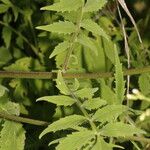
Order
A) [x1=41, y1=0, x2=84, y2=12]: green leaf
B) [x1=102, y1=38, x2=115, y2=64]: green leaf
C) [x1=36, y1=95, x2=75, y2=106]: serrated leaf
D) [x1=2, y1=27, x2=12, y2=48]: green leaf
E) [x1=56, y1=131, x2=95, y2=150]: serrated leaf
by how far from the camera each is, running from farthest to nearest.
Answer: [x1=2, y1=27, x2=12, y2=48]: green leaf
[x1=102, y1=38, x2=115, y2=64]: green leaf
[x1=41, y1=0, x2=84, y2=12]: green leaf
[x1=36, y1=95, x2=75, y2=106]: serrated leaf
[x1=56, y1=131, x2=95, y2=150]: serrated leaf

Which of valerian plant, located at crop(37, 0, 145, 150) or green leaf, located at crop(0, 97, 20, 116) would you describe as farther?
green leaf, located at crop(0, 97, 20, 116)

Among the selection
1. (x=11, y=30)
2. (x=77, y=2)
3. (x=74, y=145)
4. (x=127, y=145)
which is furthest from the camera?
(x=11, y=30)

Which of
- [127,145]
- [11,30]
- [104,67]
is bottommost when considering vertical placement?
[127,145]

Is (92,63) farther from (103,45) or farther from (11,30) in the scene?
(11,30)

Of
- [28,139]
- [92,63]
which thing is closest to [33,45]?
[92,63]

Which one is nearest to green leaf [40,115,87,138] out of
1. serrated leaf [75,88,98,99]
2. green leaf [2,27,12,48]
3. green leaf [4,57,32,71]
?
serrated leaf [75,88,98,99]

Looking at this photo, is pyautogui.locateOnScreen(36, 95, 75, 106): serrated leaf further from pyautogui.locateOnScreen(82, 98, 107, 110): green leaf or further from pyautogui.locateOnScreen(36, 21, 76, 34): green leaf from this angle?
pyautogui.locateOnScreen(36, 21, 76, 34): green leaf
